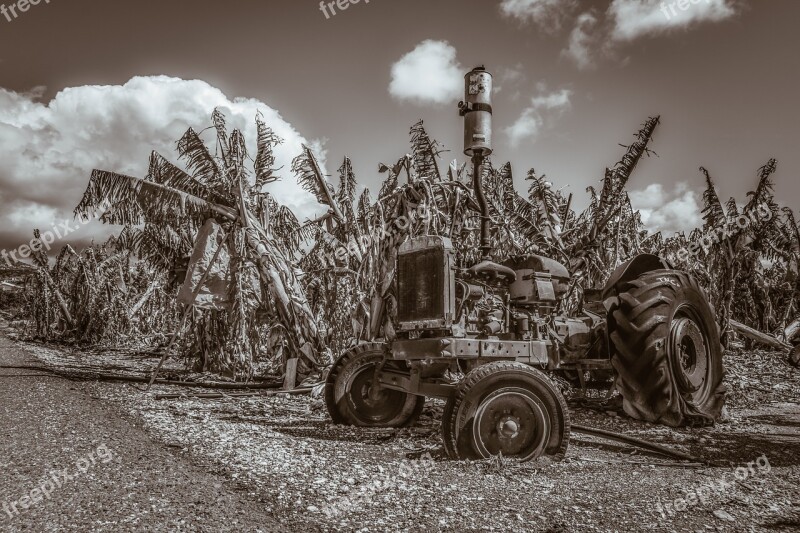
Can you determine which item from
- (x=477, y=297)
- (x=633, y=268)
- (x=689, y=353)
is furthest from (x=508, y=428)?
(x=633, y=268)

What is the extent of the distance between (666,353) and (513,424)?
2126 mm

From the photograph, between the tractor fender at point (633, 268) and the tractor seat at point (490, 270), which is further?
the tractor fender at point (633, 268)

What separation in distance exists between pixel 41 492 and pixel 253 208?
28.2ft

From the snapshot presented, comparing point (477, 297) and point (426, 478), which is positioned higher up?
point (477, 297)

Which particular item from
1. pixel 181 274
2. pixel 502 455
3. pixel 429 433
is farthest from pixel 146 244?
pixel 502 455

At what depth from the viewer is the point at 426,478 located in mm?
3889

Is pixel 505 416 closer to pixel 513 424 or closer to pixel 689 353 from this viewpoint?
pixel 513 424

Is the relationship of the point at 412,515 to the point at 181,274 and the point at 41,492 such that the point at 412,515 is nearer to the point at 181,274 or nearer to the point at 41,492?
the point at 41,492

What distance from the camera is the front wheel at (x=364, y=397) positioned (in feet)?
19.2

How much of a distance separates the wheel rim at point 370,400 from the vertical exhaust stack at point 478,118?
165 centimetres

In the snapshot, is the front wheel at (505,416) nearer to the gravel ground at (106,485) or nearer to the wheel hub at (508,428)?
the wheel hub at (508,428)

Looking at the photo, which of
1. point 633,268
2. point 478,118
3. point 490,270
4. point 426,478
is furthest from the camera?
point 633,268

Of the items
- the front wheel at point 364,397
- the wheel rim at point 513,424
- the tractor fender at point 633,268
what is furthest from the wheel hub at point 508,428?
the tractor fender at point 633,268

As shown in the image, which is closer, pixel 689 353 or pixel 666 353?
pixel 666 353
